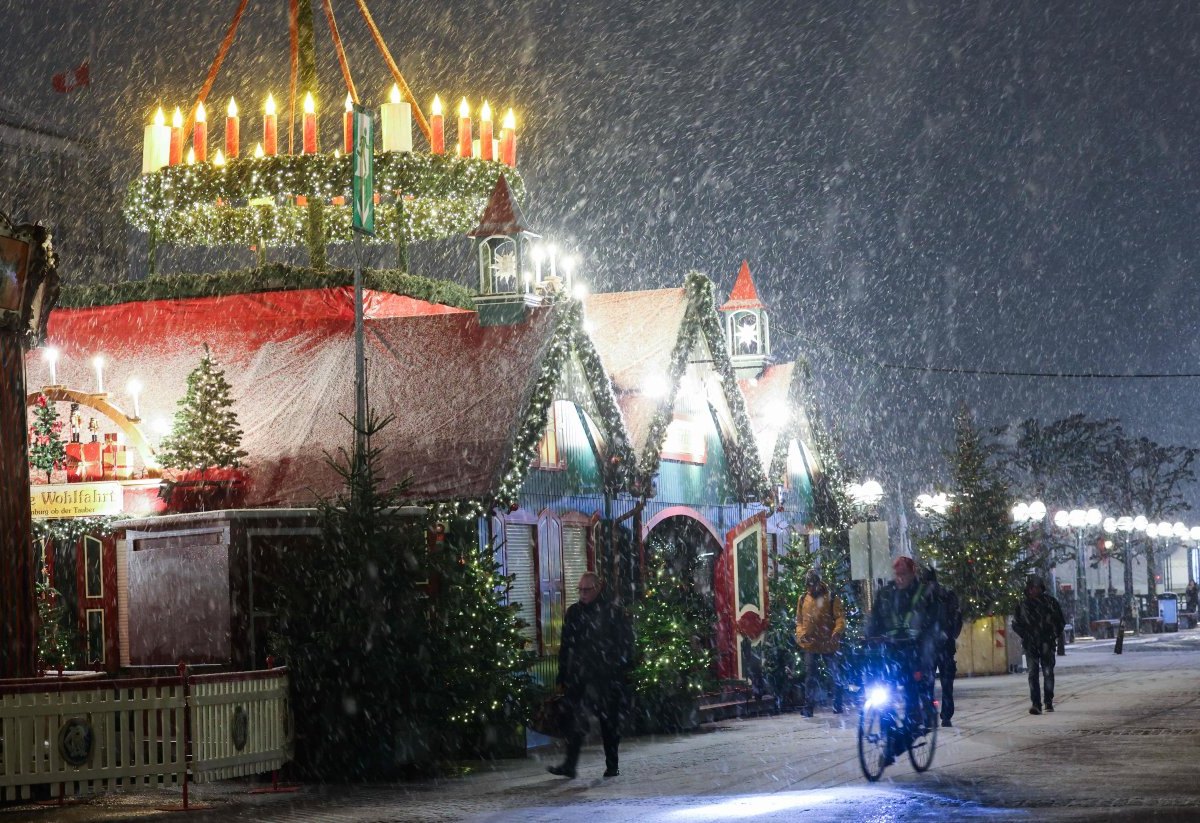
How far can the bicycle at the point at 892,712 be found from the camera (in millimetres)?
14031

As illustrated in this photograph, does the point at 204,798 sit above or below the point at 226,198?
below

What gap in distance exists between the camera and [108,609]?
21.7 m

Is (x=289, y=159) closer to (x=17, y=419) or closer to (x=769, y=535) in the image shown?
(x=17, y=419)

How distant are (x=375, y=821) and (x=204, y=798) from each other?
117 inches

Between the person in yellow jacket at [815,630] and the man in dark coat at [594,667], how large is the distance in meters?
8.60

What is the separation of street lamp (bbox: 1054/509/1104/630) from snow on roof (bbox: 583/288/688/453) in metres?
28.0

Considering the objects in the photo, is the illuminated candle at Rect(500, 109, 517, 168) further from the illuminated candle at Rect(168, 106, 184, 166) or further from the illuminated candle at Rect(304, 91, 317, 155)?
the illuminated candle at Rect(168, 106, 184, 166)

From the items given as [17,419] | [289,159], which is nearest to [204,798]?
[17,419]

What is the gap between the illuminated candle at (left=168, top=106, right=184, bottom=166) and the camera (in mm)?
24672

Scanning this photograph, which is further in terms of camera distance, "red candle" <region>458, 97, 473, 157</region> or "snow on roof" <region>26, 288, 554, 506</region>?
"red candle" <region>458, 97, 473, 157</region>

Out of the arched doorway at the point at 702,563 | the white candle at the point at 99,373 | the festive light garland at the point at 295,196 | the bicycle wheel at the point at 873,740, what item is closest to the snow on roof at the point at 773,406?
the arched doorway at the point at 702,563

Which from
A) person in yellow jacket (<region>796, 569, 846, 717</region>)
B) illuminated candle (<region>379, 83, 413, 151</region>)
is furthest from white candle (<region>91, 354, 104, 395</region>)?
person in yellow jacket (<region>796, 569, 846, 717</region>)

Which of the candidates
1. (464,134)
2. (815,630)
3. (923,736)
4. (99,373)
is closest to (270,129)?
(464,134)

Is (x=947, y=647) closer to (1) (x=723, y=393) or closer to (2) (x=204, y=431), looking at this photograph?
(1) (x=723, y=393)
